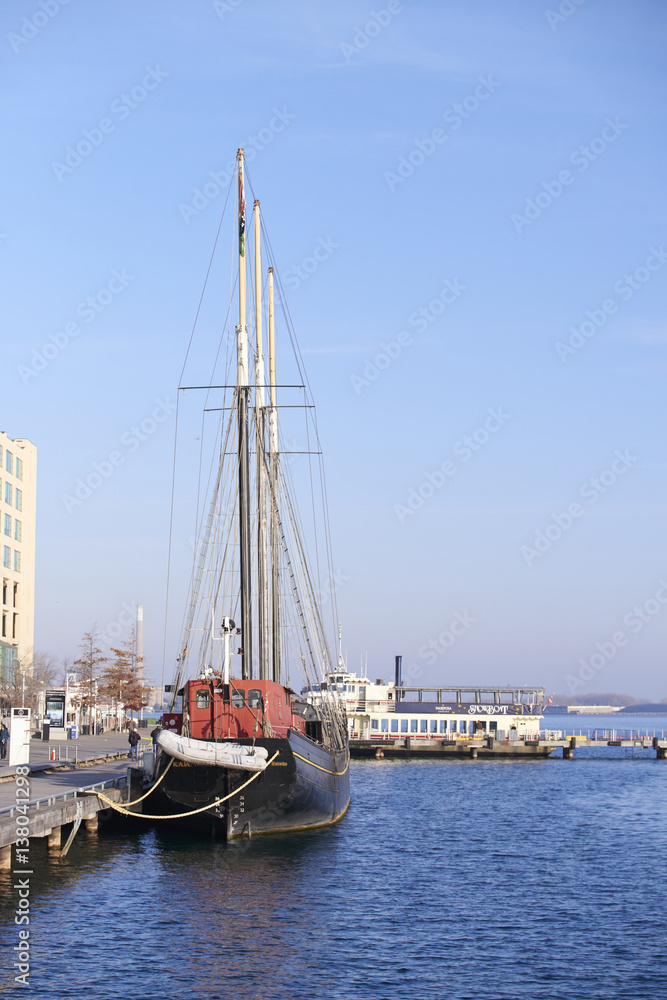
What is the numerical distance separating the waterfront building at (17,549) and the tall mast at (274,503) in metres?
44.1

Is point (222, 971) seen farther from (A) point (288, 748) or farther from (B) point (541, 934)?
(A) point (288, 748)

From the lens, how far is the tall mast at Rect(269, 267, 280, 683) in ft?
162

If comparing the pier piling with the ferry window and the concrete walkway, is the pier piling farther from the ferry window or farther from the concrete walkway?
the ferry window

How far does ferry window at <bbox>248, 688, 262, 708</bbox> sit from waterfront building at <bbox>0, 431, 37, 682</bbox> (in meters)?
58.0

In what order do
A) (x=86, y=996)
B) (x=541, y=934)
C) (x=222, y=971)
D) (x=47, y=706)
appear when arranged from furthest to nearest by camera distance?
1. (x=47, y=706)
2. (x=541, y=934)
3. (x=222, y=971)
4. (x=86, y=996)

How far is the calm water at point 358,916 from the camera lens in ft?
70.5

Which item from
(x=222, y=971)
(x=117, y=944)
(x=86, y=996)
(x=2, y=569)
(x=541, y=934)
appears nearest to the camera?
(x=86, y=996)

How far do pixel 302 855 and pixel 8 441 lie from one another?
6912 cm

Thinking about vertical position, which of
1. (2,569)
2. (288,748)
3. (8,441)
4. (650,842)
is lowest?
(650,842)

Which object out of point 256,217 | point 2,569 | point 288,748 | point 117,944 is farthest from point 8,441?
point 117,944

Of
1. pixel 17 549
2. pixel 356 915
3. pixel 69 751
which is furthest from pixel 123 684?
pixel 356 915

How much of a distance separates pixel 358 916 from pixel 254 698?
36.0ft

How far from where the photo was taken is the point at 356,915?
2734 centimetres

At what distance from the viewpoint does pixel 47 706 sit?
72.3 metres
